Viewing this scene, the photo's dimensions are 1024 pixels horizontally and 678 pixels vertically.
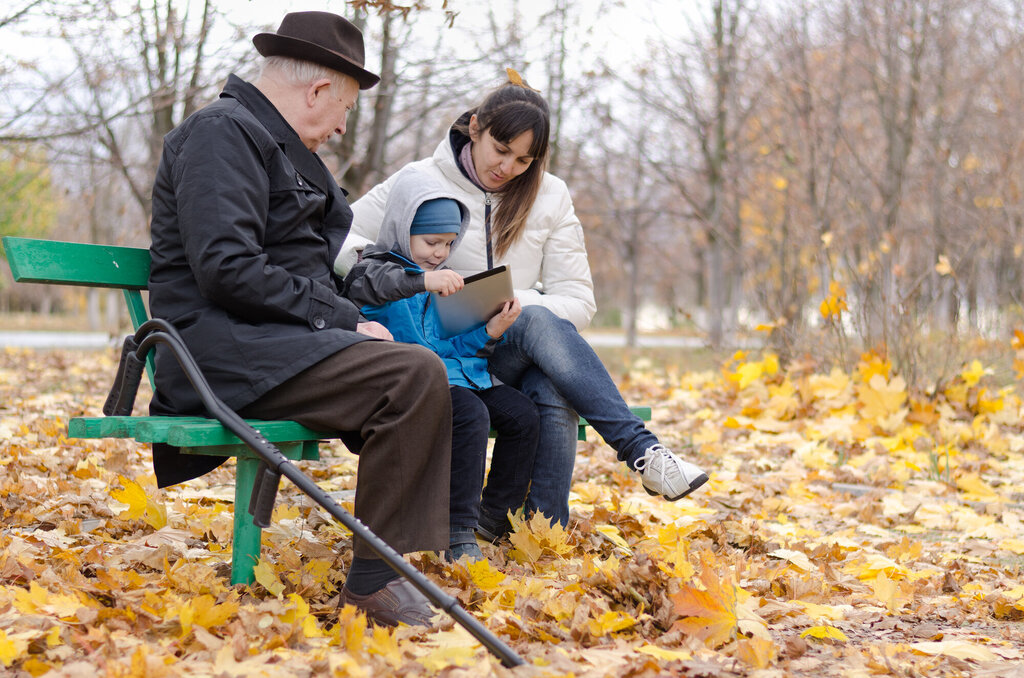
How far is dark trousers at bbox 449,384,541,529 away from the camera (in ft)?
8.57

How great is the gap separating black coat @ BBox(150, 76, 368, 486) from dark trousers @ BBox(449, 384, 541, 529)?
426mm

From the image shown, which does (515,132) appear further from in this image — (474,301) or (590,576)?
(590,576)

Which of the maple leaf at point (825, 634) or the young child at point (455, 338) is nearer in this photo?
the maple leaf at point (825, 634)

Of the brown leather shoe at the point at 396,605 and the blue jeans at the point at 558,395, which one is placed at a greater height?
the blue jeans at the point at 558,395

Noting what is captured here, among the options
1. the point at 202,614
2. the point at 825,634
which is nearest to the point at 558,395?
the point at 825,634

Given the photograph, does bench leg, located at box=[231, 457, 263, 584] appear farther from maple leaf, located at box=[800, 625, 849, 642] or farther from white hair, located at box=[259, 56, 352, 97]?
maple leaf, located at box=[800, 625, 849, 642]

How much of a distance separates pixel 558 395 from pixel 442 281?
2.02 feet

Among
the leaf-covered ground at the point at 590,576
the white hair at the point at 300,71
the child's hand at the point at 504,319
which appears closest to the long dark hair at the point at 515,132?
the child's hand at the point at 504,319

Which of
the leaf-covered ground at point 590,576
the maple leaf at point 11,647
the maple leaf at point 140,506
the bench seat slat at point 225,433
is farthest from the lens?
the maple leaf at point 140,506

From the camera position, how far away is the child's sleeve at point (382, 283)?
2.65 metres

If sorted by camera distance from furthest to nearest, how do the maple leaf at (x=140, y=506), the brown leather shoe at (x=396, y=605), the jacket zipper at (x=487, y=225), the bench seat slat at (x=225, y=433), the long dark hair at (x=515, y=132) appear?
the jacket zipper at (x=487, y=225), the long dark hair at (x=515, y=132), the maple leaf at (x=140, y=506), the brown leather shoe at (x=396, y=605), the bench seat slat at (x=225, y=433)

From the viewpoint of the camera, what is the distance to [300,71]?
2.48 m

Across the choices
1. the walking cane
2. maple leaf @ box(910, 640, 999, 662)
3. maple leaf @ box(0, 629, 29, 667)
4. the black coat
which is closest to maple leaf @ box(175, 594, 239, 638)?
the walking cane

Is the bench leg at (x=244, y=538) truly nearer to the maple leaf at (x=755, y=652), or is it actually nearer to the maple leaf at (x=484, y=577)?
the maple leaf at (x=484, y=577)
